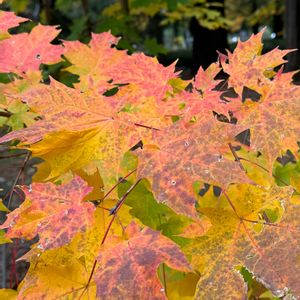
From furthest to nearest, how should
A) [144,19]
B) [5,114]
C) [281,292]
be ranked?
[144,19] → [5,114] → [281,292]

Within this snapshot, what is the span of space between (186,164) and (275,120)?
0.26 m

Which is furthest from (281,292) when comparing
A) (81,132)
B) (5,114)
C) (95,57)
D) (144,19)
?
(144,19)

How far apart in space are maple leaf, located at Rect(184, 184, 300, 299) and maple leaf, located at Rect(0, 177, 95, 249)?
0.22 meters

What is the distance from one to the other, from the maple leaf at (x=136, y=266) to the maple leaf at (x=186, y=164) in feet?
0.24

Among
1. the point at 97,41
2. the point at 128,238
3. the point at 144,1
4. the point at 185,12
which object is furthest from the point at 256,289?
the point at 185,12

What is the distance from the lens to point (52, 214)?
860mm

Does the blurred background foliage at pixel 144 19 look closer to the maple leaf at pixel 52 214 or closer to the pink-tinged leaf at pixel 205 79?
the pink-tinged leaf at pixel 205 79

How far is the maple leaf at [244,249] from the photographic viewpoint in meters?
0.77

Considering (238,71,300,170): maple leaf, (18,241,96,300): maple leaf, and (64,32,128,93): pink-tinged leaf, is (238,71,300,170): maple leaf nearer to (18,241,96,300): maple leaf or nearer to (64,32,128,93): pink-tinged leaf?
(18,241,96,300): maple leaf

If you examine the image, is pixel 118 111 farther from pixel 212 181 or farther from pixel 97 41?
pixel 97 41

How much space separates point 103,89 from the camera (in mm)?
1339

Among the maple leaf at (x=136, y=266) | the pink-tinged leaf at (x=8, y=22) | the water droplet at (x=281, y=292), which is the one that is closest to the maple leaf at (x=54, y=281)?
the maple leaf at (x=136, y=266)

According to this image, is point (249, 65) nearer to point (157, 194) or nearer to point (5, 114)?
point (157, 194)

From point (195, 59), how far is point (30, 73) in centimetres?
963
